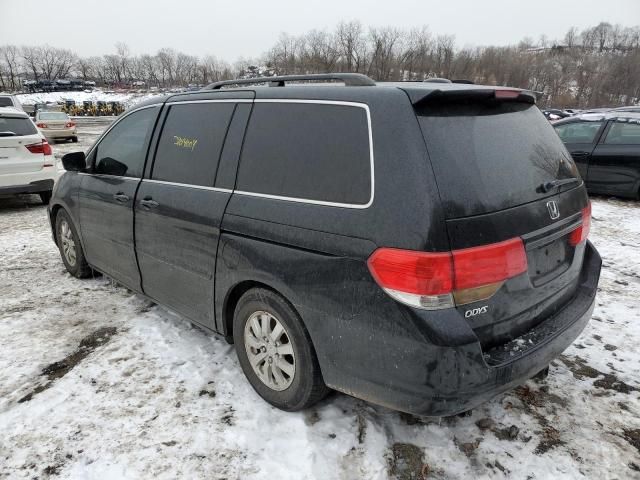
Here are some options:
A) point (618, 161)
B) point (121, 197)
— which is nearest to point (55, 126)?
point (121, 197)

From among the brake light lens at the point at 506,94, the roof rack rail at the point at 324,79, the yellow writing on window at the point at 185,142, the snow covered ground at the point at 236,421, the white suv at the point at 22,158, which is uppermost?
the roof rack rail at the point at 324,79

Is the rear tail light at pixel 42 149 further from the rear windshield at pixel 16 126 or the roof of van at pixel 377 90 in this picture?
the roof of van at pixel 377 90

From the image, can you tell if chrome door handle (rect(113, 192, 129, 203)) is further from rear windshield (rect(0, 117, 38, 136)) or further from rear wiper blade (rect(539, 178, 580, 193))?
rear windshield (rect(0, 117, 38, 136))

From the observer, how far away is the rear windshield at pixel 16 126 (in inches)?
295

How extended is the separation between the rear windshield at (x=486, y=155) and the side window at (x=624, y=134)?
721cm

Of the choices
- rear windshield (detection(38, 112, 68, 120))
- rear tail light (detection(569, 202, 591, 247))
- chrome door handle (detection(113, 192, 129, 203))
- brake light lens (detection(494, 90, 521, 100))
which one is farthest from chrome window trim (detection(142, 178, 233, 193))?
rear windshield (detection(38, 112, 68, 120))

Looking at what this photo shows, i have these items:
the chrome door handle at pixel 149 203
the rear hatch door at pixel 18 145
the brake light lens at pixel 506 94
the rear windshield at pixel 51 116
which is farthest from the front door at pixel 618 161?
the rear windshield at pixel 51 116

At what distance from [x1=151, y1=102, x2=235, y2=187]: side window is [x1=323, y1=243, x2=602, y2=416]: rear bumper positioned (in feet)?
5.25

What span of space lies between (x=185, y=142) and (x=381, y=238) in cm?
184

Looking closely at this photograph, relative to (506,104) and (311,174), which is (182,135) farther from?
(506,104)

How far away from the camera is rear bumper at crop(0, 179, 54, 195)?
7523 mm

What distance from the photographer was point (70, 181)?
4469 millimetres

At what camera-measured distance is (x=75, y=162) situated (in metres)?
4.21

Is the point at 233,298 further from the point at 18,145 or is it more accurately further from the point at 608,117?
the point at 608,117
